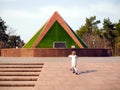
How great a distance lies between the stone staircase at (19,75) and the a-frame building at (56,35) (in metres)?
11.5

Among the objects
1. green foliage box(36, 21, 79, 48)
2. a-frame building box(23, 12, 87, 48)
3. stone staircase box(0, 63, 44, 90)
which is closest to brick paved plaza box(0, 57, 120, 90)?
stone staircase box(0, 63, 44, 90)

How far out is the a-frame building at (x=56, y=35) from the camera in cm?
2375

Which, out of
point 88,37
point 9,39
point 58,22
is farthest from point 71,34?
point 9,39

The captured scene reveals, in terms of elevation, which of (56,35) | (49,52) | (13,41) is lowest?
(49,52)

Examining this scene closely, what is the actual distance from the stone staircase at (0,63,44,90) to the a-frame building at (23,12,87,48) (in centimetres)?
1154

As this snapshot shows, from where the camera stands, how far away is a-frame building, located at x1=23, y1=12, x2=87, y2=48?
77.9ft

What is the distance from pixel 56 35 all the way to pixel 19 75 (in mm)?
13874

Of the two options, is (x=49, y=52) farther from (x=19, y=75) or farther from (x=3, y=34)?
(x=3, y=34)

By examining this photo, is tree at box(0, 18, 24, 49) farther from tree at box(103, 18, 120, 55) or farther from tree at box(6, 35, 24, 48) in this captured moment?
tree at box(103, 18, 120, 55)

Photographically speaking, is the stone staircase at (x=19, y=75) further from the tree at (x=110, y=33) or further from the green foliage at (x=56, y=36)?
the tree at (x=110, y=33)

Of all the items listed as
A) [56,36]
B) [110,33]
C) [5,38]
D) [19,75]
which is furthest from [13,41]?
[19,75]

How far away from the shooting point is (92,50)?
2008 cm

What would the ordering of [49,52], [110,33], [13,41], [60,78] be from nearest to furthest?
1. [60,78]
2. [49,52]
3. [110,33]
4. [13,41]

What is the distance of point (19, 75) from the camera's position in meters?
10.7
